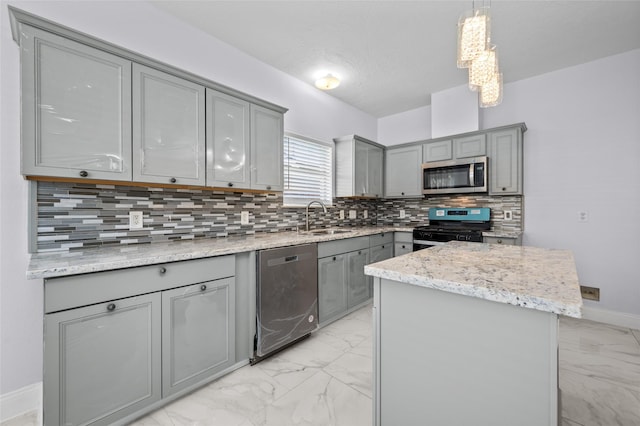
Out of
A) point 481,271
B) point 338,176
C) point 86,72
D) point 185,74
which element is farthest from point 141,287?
point 338,176

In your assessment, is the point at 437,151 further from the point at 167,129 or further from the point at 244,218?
the point at 167,129

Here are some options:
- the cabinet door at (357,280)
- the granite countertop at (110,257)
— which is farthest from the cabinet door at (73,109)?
the cabinet door at (357,280)

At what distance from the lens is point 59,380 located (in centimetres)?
129

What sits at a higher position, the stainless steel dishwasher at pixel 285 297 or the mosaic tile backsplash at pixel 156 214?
the mosaic tile backsplash at pixel 156 214

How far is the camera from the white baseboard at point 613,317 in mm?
2773

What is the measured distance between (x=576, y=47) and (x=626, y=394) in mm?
3113

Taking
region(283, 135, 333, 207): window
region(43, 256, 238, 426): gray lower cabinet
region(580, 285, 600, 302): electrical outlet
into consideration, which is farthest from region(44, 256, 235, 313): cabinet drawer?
region(580, 285, 600, 302): electrical outlet

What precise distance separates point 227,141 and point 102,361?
5.48ft

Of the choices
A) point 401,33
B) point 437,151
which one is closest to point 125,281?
point 401,33

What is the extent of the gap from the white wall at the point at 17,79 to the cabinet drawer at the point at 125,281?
0.69 m

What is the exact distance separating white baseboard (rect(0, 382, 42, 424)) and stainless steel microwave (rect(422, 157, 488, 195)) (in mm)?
4226

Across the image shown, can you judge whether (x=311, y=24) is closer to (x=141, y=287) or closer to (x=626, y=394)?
(x=141, y=287)

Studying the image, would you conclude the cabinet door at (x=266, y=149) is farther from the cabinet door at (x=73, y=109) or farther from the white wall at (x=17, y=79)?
the cabinet door at (x=73, y=109)

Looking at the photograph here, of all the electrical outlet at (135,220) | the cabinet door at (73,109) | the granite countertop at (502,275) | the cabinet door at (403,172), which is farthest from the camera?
the cabinet door at (403,172)
